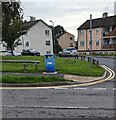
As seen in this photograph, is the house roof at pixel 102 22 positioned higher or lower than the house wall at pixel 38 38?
higher

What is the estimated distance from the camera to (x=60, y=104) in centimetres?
975

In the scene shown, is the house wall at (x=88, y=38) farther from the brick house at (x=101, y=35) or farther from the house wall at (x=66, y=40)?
the house wall at (x=66, y=40)

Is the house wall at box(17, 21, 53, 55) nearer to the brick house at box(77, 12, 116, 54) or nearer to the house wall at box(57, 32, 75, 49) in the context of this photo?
the brick house at box(77, 12, 116, 54)

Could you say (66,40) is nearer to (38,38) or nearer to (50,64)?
(38,38)

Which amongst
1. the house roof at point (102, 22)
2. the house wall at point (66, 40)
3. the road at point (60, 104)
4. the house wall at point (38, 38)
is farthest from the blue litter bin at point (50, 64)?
the house wall at point (66, 40)

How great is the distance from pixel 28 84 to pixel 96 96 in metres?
3.86

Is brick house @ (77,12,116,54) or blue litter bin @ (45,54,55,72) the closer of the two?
blue litter bin @ (45,54,55,72)

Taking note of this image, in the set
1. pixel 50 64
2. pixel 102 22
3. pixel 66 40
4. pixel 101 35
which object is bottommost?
pixel 50 64

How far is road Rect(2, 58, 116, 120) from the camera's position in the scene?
8.27m

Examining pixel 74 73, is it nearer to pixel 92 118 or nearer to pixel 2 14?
pixel 92 118

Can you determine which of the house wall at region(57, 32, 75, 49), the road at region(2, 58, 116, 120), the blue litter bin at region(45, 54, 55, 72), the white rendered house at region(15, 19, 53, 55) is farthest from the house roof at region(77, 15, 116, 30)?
the road at region(2, 58, 116, 120)

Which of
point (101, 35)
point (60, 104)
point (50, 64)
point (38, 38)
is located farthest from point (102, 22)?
point (60, 104)

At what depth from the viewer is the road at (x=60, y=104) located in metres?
8.27

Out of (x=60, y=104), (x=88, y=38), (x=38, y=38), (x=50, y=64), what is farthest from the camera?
(x=38, y=38)
